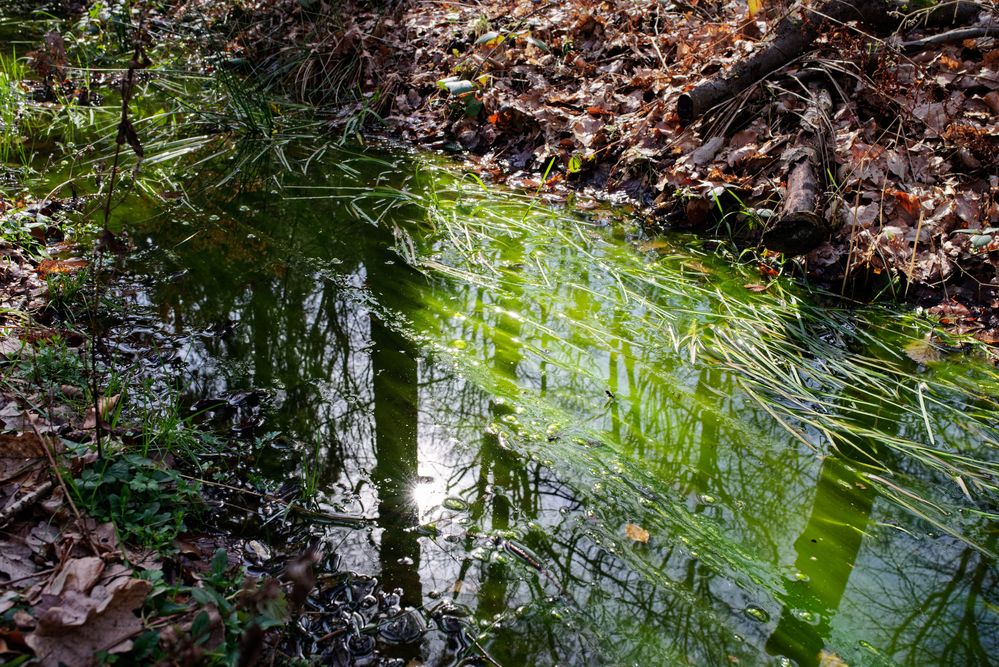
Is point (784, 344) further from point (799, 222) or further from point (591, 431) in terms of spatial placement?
point (591, 431)

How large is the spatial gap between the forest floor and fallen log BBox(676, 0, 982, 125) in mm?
56

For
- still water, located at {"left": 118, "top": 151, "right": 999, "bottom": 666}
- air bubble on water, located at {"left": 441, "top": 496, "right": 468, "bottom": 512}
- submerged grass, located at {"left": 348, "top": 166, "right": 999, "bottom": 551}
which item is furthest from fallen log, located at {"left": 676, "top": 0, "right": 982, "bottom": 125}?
air bubble on water, located at {"left": 441, "top": 496, "right": 468, "bottom": 512}

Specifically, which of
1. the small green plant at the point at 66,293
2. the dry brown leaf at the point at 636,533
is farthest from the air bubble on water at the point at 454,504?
the small green plant at the point at 66,293

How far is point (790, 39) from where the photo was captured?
4039 millimetres

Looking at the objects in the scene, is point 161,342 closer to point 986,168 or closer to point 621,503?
point 621,503

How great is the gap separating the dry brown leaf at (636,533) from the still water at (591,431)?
1cm

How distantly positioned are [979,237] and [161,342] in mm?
3633

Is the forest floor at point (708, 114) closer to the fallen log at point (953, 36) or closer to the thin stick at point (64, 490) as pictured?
the fallen log at point (953, 36)

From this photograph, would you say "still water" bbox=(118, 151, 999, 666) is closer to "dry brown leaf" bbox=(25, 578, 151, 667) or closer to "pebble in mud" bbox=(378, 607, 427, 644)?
"pebble in mud" bbox=(378, 607, 427, 644)

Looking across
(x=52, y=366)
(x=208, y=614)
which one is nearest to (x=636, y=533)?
(x=208, y=614)

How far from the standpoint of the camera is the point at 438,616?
165 cm

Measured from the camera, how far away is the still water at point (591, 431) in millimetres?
1759

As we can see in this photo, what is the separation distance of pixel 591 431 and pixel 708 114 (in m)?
2.60

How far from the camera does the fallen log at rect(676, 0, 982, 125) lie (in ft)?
13.2
